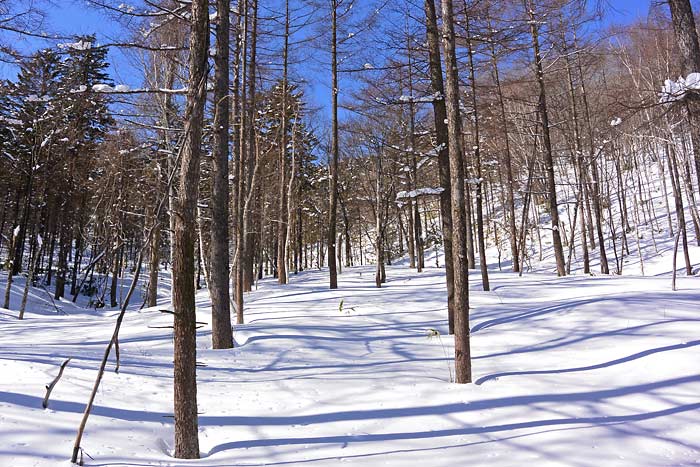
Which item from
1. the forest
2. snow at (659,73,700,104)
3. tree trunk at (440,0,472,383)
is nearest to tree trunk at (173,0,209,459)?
the forest

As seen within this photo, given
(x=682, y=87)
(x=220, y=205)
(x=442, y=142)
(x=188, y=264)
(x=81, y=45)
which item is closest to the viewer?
(x=188, y=264)

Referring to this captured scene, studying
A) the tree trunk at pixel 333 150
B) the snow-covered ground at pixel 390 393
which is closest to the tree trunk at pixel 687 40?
the snow-covered ground at pixel 390 393

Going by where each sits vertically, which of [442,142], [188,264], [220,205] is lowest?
[188,264]

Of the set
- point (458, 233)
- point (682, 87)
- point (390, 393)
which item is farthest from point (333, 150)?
point (390, 393)

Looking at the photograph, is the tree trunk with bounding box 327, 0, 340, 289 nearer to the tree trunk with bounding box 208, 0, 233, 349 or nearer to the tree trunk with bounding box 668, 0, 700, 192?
the tree trunk with bounding box 208, 0, 233, 349

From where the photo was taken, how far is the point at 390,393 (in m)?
4.85

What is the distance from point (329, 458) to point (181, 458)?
1155 millimetres

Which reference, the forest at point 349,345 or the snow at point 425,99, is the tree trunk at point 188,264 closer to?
the forest at point 349,345

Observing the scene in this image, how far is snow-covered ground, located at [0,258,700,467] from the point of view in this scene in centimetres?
337

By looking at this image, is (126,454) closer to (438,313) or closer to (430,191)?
(430,191)

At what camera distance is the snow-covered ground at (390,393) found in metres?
3.37

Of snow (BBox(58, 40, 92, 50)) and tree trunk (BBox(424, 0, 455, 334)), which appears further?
tree trunk (BBox(424, 0, 455, 334))

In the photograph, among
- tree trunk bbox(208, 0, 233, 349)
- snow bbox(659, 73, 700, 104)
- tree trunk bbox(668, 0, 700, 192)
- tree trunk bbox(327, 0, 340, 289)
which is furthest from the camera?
tree trunk bbox(327, 0, 340, 289)

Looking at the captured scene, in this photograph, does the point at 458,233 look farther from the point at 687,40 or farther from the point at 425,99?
the point at 687,40
